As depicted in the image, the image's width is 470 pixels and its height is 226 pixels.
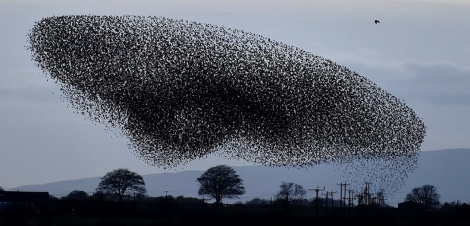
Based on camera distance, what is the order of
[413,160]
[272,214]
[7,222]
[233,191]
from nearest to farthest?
[7,222] < [272,214] < [413,160] < [233,191]

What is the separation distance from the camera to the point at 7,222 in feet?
195

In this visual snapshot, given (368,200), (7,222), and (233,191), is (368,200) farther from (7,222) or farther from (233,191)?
(7,222)

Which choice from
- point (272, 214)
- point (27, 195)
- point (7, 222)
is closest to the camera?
point (7, 222)

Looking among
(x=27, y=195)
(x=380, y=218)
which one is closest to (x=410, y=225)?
(x=380, y=218)

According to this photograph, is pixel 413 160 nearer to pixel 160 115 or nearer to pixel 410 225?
pixel 160 115

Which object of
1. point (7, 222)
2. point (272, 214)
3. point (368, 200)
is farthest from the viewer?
point (368, 200)

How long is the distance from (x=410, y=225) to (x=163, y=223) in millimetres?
16305

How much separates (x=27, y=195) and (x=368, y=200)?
6326 cm

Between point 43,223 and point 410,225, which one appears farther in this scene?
point 410,225

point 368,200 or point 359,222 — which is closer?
point 359,222

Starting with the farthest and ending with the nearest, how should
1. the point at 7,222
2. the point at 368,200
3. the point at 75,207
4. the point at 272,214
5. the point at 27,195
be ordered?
the point at 368,200, the point at 27,195, the point at 75,207, the point at 272,214, the point at 7,222

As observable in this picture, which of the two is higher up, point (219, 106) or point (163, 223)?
point (219, 106)

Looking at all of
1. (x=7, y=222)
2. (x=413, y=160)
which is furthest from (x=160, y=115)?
(x=7, y=222)

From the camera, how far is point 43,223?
2389 inches
